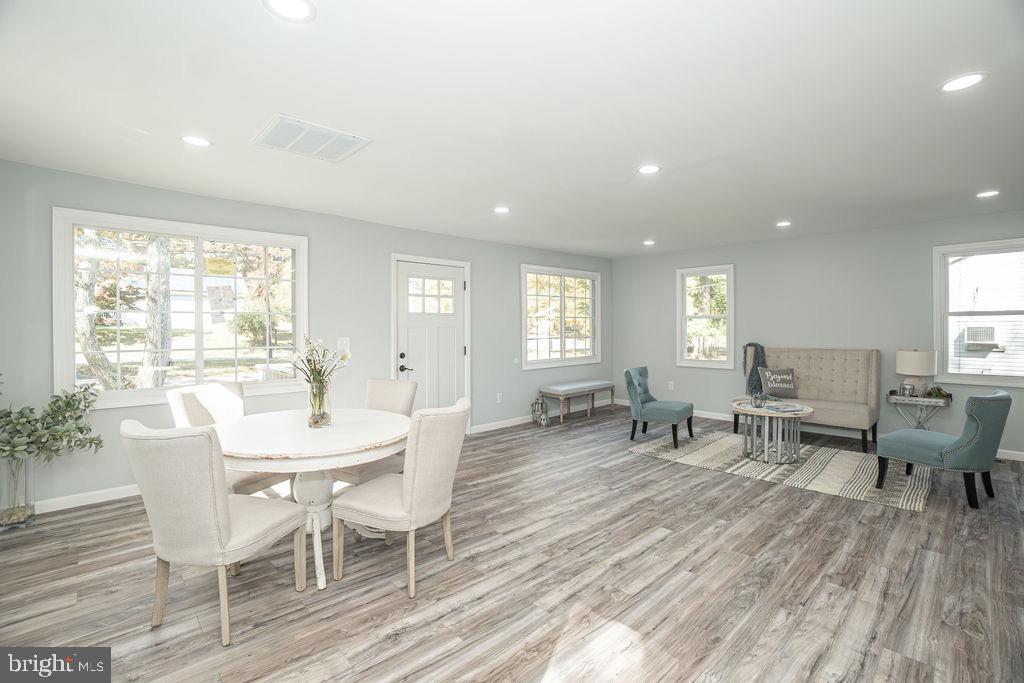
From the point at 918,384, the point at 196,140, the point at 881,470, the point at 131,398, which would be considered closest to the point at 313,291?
the point at 131,398

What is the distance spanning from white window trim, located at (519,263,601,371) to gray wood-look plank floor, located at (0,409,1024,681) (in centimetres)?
331

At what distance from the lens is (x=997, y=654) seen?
78.0 inches

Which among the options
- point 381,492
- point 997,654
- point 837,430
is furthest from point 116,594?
point 837,430

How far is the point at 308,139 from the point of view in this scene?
2.86 m

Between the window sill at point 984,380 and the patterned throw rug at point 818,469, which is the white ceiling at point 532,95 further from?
the patterned throw rug at point 818,469

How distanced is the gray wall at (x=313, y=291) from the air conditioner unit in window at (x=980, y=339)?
4.48 metres

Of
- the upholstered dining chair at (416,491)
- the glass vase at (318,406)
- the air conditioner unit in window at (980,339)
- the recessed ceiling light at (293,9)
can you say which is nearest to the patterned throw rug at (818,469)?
the air conditioner unit in window at (980,339)

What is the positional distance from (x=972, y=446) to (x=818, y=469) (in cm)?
126

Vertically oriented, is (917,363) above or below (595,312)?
below

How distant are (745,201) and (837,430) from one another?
12.0 ft

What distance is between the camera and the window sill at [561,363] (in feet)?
22.5

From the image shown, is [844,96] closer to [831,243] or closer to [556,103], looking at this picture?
[556,103]

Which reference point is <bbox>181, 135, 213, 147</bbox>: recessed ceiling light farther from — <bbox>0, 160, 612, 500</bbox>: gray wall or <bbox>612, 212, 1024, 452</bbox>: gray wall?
<bbox>612, 212, 1024, 452</bbox>: gray wall

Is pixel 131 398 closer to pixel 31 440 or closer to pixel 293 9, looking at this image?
pixel 31 440
